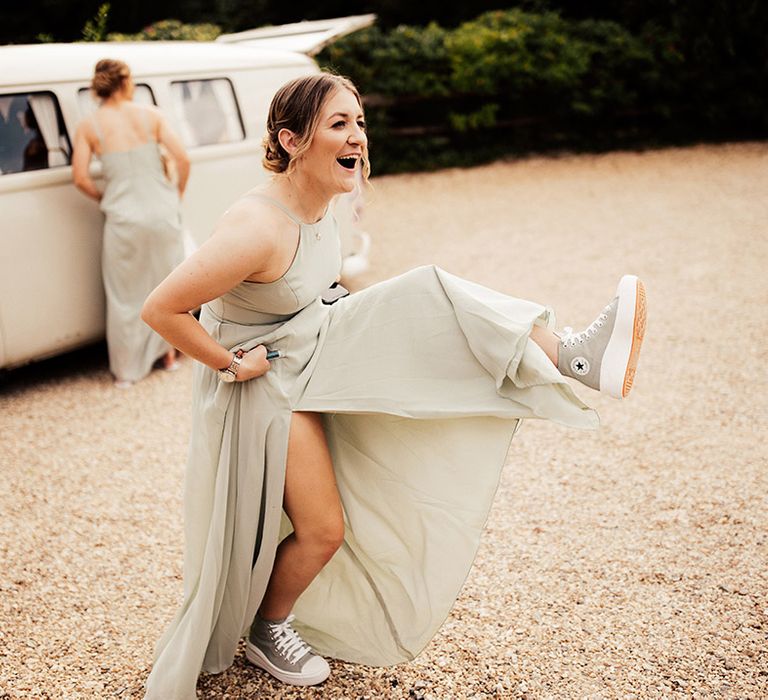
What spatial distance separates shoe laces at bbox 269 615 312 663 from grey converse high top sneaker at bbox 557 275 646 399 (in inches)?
51.8

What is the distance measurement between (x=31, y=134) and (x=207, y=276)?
12.1ft

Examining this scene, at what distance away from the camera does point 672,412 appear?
457 cm

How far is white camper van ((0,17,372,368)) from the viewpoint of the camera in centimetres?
497

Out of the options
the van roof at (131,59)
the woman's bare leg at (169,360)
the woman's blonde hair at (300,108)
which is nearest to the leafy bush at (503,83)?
the van roof at (131,59)

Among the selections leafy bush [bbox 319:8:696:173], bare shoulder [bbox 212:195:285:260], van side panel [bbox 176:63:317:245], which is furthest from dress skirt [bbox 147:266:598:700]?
leafy bush [bbox 319:8:696:173]

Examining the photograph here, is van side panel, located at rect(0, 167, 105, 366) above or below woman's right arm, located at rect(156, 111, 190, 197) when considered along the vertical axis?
below

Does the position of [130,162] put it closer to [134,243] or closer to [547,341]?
[134,243]

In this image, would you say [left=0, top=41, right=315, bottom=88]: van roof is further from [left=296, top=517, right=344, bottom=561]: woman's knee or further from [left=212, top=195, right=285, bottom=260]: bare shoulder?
[left=296, top=517, right=344, bottom=561]: woman's knee

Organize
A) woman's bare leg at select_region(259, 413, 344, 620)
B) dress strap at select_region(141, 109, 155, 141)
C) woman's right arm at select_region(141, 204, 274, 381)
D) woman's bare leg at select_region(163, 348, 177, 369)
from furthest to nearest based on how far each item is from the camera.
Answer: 1. woman's bare leg at select_region(163, 348, 177, 369)
2. dress strap at select_region(141, 109, 155, 141)
3. woman's bare leg at select_region(259, 413, 344, 620)
4. woman's right arm at select_region(141, 204, 274, 381)

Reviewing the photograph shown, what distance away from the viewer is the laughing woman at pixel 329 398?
221 centimetres

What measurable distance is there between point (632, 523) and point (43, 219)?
4.12 metres

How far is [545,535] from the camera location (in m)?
3.44

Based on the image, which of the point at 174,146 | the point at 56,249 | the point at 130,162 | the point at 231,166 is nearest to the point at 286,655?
the point at 56,249

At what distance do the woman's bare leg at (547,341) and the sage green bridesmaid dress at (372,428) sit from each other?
0.06m
